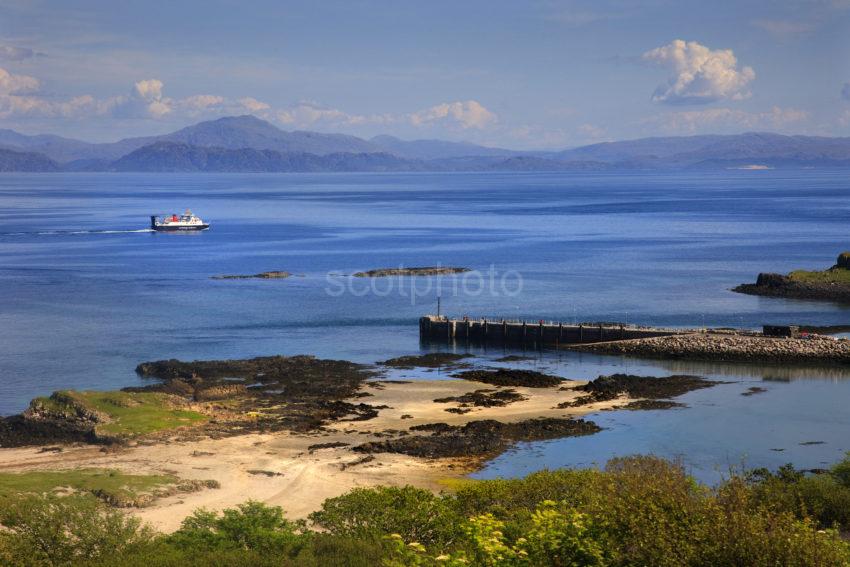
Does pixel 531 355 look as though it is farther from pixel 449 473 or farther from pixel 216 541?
pixel 216 541

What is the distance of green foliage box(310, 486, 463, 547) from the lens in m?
30.4

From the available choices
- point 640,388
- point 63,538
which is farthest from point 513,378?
point 63,538

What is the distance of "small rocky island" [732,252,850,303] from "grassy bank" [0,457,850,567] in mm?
Answer: 65903

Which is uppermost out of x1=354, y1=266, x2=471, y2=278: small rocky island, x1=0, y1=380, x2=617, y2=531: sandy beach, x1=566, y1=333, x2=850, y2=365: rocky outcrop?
x1=354, y1=266, x2=471, y2=278: small rocky island

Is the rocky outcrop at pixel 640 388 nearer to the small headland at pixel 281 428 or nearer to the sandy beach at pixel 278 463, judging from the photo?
the small headland at pixel 281 428

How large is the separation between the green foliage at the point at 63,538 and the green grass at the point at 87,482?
27.9 feet

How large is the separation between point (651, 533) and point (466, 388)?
3957 cm

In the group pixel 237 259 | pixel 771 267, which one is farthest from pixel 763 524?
pixel 237 259

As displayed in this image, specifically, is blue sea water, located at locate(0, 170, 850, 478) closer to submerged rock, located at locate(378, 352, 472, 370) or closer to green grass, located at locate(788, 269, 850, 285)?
submerged rock, located at locate(378, 352, 472, 370)

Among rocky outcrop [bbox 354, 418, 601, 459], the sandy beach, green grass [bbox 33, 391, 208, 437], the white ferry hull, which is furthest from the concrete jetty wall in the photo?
the white ferry hull

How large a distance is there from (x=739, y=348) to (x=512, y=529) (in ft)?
156

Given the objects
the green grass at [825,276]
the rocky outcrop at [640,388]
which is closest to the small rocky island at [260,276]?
the green grass at [825,276]

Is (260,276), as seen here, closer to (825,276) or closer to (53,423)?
(825,276)

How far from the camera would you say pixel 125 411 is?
54.0m
